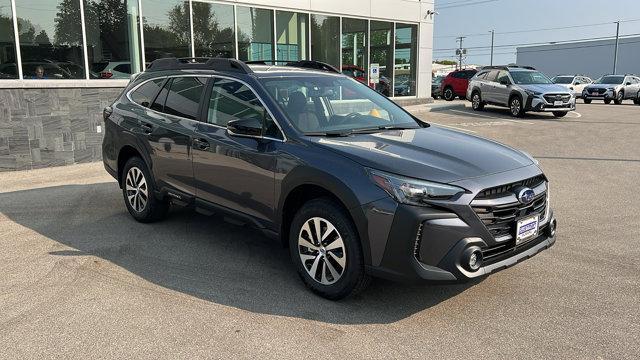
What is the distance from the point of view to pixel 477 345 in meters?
3.39

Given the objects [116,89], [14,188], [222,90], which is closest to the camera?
[222,90]

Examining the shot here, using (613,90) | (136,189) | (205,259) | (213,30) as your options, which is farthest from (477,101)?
(205,259)

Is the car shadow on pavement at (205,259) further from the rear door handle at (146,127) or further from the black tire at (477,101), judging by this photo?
the black tire at (477,101)

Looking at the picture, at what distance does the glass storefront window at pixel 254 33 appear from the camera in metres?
15.1

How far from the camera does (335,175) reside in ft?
12.4

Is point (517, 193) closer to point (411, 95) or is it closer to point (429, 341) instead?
point (429, 341)

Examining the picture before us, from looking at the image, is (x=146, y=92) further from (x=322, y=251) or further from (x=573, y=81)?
(x=573, y=81)

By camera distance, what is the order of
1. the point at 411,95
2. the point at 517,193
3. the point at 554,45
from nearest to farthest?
the point at 517,193 → the point at 411,95 → the point at 554,45

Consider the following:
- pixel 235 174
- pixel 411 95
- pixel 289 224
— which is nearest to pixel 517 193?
pixel 289 224

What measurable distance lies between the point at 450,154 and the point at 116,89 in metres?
9.61

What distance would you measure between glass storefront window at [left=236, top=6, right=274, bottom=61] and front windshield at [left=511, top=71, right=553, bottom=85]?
8.96m

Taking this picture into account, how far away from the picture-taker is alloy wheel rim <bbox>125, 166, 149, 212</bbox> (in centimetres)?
604

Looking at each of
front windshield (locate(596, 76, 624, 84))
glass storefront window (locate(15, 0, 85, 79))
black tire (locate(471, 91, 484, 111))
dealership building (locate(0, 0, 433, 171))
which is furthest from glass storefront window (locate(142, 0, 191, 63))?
front windshield (locate(596, 76, 624, 84))

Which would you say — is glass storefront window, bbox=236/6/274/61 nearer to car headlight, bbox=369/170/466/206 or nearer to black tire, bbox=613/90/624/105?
car headlight, bbox=369/170/466/206
